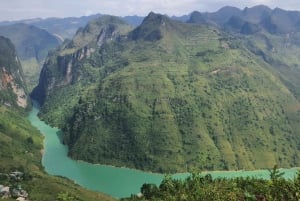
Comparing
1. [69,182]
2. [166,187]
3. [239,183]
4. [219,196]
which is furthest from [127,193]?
[219,196]

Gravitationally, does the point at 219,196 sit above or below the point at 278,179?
below

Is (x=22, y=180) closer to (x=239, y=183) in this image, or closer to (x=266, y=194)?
(x=239, y=183)

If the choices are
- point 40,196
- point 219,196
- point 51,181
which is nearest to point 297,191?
point 219,196

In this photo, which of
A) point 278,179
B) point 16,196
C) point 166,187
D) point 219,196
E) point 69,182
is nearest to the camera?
point 278,179

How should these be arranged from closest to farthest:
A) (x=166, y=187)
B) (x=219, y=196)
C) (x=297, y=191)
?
(x=297, y=191) < (x=219, y=196) < (x=166, y=187)

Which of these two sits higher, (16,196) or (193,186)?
(193,186)

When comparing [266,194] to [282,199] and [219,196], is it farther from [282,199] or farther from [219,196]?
[219,196]

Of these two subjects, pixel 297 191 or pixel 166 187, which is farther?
pixel 166 187

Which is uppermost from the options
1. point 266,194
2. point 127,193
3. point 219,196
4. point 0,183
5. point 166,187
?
point 266,194

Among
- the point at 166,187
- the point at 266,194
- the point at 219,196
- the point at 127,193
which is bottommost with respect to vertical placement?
the point at 127,193
